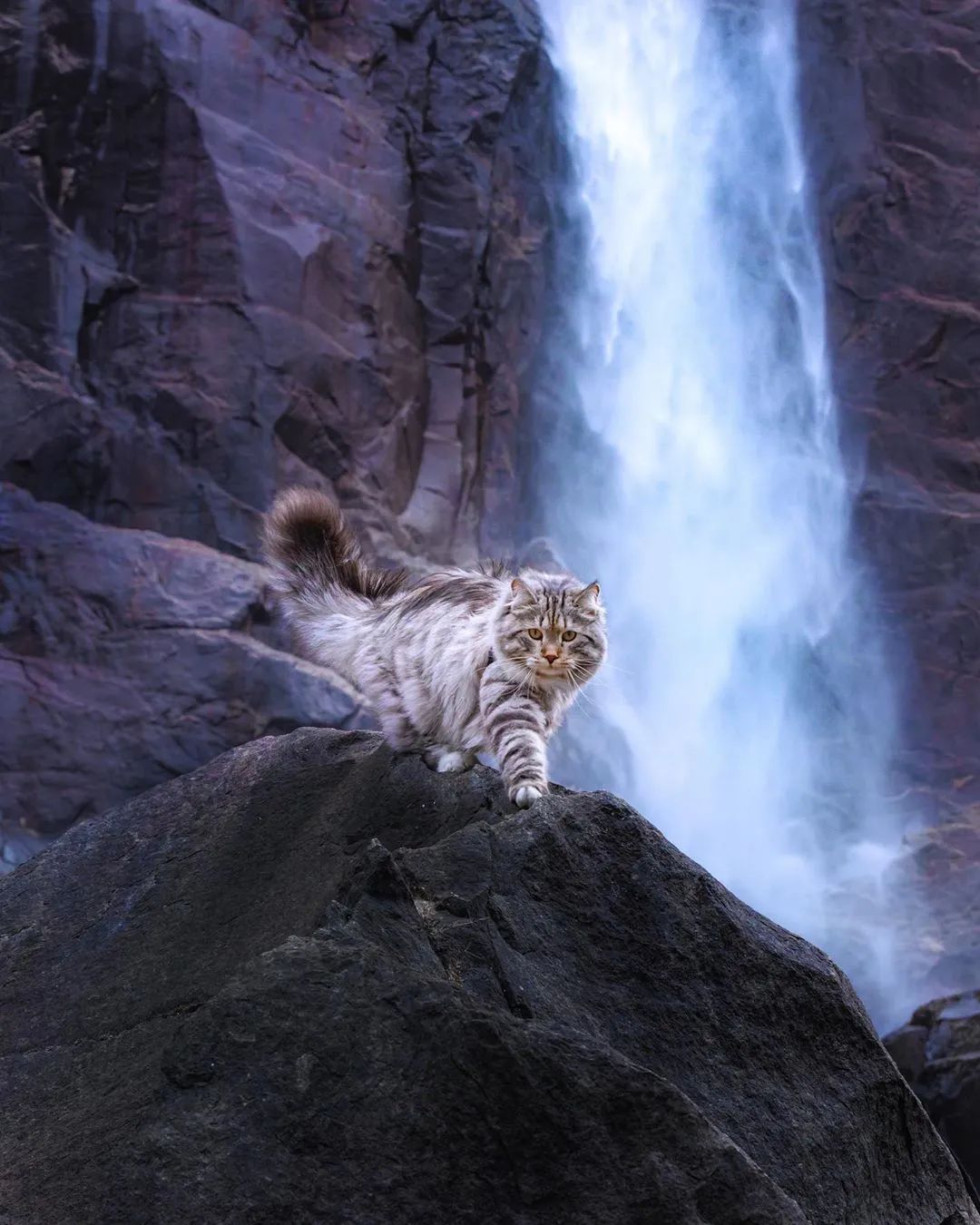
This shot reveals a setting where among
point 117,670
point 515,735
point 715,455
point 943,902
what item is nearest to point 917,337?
point 715,455

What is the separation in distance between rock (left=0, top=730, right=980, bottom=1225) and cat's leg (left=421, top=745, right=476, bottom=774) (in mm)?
156

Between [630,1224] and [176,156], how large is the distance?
10747mm

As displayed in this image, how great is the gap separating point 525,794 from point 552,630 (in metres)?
0.66

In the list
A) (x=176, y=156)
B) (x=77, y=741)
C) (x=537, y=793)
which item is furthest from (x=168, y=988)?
(x=176, y=156)

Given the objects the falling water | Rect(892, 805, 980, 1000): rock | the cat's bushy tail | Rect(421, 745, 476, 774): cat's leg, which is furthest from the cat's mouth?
the falling water

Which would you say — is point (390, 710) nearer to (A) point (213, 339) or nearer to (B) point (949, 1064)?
(B) point (949, 1064)

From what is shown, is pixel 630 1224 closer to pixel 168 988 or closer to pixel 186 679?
pixel 168 988

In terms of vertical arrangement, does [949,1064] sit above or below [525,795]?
above

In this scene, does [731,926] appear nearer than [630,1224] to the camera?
No

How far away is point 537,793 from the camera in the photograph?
362 centimetres

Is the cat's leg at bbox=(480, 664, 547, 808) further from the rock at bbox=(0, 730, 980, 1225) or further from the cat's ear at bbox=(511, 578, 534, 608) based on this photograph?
the cat's ear at bbox=(511, 578, 534, 608)

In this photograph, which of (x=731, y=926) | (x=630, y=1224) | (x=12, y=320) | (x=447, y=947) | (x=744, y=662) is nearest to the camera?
(x=630, y=1224)

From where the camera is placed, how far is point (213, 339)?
11312 millimetres

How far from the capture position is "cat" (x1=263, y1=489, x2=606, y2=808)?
411cm
